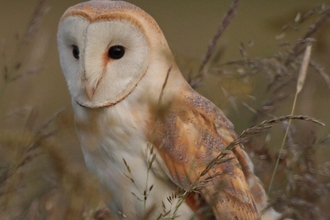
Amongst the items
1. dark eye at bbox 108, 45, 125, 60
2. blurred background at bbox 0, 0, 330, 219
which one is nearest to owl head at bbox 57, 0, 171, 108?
dark eye at bbox 108, 45, 125, 60

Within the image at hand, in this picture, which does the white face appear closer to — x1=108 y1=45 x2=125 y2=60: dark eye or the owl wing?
x1=108 y1=45 x2=125 y2=60: dark eye

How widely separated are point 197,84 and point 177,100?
0.21 m

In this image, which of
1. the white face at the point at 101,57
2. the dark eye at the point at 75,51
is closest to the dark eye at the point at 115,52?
the white face at the point at 101,57

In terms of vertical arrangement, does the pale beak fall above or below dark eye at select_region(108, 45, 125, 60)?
below

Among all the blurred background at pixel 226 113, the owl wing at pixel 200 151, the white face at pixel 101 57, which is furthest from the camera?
the owl wing at pixel 200 151

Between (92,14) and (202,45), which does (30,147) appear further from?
(202,45)

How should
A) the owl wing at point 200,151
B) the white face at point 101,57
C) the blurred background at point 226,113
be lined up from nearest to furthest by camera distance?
the blurred background at point 226,113 → the white face at point 101,57 → the owl wing at point 200,151

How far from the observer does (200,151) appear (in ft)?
11.3

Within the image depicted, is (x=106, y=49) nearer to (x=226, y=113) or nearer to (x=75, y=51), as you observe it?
(x=75, y=51)

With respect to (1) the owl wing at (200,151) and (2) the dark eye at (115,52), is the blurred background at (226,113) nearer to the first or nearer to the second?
(1) the owl wing at (200,151)

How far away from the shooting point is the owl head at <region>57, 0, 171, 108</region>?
3.31 m

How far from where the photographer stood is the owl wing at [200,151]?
135 inches

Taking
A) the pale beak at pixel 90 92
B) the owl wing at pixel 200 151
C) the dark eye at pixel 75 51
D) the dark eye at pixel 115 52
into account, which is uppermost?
the dark eye at pixel 115 52

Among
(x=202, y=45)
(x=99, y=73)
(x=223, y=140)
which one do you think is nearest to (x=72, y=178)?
(x=99, y=73)
